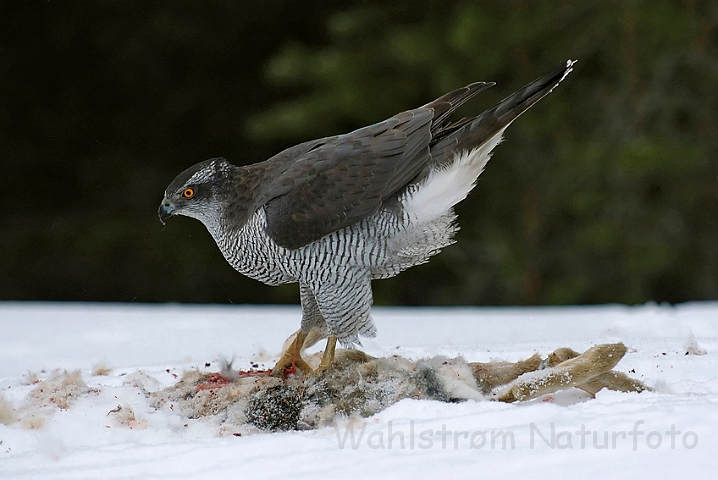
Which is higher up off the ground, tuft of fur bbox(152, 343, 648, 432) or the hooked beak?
the hooked beak

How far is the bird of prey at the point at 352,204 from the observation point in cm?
338

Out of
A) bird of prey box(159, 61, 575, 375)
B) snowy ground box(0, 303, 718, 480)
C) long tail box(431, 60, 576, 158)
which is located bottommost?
snowy ground box(0, 303, 718, 480)

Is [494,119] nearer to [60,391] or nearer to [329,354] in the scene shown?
[329,354]

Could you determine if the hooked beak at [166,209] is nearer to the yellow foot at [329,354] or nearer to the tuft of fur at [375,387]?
the tuft of fur at [375,387]

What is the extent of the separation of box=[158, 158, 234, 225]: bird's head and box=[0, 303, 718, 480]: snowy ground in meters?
0.74

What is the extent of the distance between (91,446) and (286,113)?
17.1 ft

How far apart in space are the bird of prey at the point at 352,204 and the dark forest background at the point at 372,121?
3.49 m

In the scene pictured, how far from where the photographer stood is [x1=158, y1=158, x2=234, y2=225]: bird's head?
3.77 m

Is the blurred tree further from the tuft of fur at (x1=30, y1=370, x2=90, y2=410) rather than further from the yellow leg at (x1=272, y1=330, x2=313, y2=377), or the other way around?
the tuft of fur at (x1=30, y1=370, x2=90, y2=410)

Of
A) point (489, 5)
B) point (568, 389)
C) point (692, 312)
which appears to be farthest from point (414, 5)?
point (568, 389)

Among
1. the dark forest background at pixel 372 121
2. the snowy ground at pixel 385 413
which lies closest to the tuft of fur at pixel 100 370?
the snowy ground at pixel 385 413

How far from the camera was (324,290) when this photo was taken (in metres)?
3.44

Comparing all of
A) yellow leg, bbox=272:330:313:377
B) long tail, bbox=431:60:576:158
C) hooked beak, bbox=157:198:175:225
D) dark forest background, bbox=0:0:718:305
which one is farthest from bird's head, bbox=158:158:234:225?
dark forest background, bbox=0:0:718:305

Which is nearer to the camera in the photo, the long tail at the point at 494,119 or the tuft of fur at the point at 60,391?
the tuft of fur at the point at 60,391
